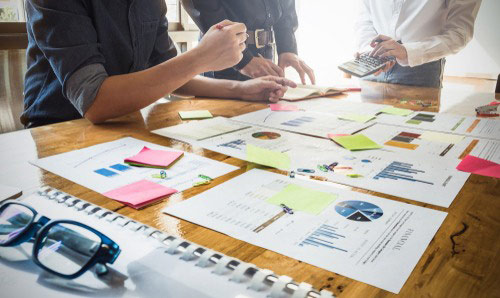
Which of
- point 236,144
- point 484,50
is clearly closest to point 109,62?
point 236,144

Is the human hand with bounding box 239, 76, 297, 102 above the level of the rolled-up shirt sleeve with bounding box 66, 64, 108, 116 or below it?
below

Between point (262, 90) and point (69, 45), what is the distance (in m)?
0.60

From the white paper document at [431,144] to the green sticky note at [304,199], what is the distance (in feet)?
1.00

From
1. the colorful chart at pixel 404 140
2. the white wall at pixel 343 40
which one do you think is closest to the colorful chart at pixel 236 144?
the colorful chart at pixel 404 140

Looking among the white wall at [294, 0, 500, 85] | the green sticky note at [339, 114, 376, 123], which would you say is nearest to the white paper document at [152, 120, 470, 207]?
the green sticky note at [339, 114, 376, 123]

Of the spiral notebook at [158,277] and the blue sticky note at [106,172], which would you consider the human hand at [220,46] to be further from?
the spiral notebook at [158,277]

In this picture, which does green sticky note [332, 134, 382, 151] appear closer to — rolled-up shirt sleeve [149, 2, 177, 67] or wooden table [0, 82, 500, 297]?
wooden table [0, 82, 500, 297]

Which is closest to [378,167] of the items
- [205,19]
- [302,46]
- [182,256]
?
[182,256]

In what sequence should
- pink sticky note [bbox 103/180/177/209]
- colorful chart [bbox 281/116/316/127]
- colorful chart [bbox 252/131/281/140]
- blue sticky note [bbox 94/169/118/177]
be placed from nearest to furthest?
pink sticky note [bbox 103/180/177/209], blue sticky note [bbox 94/169/118/177], colorful chart [bbox 252/131/281/140], colorful chart [bbox 281/116/316/127]

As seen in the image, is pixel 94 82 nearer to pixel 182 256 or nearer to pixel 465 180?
pixel 182 256

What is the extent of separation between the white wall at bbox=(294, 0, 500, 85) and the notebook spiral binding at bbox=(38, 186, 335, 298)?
4.41 meters

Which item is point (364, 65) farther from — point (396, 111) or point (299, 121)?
point (299, 121)

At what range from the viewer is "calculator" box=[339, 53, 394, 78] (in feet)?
5.08

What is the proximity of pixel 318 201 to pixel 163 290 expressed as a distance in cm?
29
